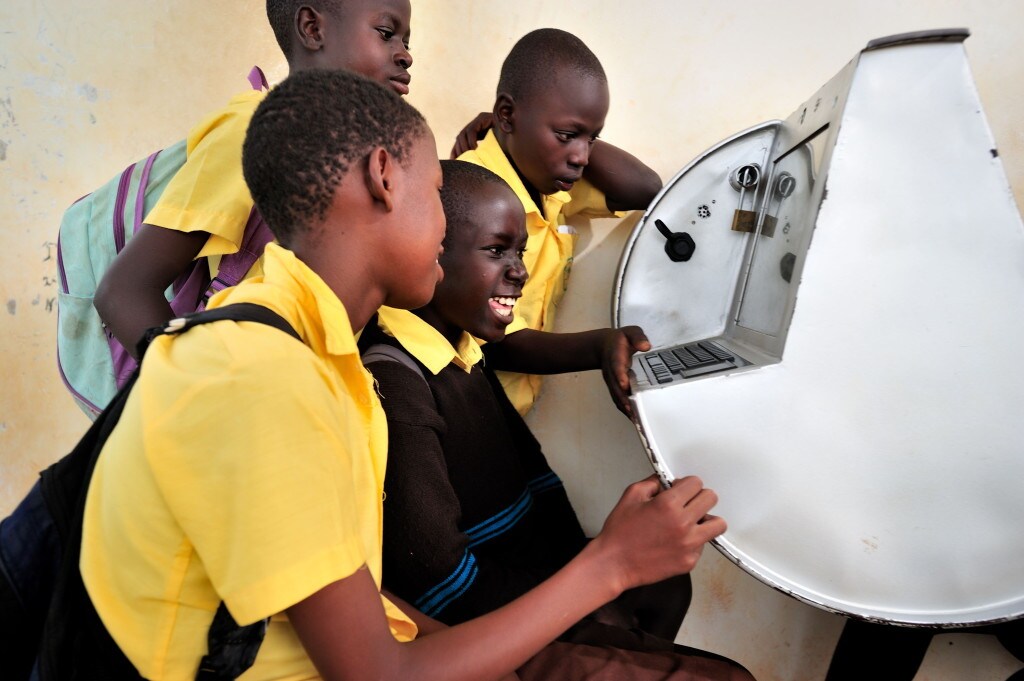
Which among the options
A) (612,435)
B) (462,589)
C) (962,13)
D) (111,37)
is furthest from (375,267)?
(111,37)

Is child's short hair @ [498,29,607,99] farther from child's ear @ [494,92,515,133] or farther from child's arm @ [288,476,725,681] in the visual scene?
child's arm @ [288,476,725,681]

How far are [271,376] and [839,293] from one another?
1.99 ft

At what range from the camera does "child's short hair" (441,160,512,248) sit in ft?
3.70

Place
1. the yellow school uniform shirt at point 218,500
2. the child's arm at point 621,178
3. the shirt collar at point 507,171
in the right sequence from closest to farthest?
the yellow school uniform shirt at point 218,500
the shirt collar at point 507,171
the child's arm at point 621,178

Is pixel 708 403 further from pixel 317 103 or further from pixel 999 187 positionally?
pixel 317 103

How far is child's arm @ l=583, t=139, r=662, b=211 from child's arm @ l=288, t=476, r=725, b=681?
0.76 meters

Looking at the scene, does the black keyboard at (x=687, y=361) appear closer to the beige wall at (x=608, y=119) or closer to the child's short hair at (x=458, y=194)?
the child's short hair at (x=458, y=194)

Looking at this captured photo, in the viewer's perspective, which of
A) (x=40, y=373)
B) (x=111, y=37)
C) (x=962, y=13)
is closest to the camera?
(x=962, y=13)

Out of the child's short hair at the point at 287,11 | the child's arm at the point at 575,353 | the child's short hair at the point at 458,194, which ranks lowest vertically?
the child's arm at the point at 575,353

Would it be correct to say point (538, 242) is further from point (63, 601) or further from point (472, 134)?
point (63, 601)

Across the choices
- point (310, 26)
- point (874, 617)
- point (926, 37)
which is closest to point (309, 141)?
point (310, 26)

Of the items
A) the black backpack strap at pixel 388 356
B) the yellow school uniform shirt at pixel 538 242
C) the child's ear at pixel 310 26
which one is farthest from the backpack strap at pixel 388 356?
the child's ear at pixel 310 26

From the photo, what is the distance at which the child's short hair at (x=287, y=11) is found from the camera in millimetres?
1195

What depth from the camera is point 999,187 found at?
2.81 feet
